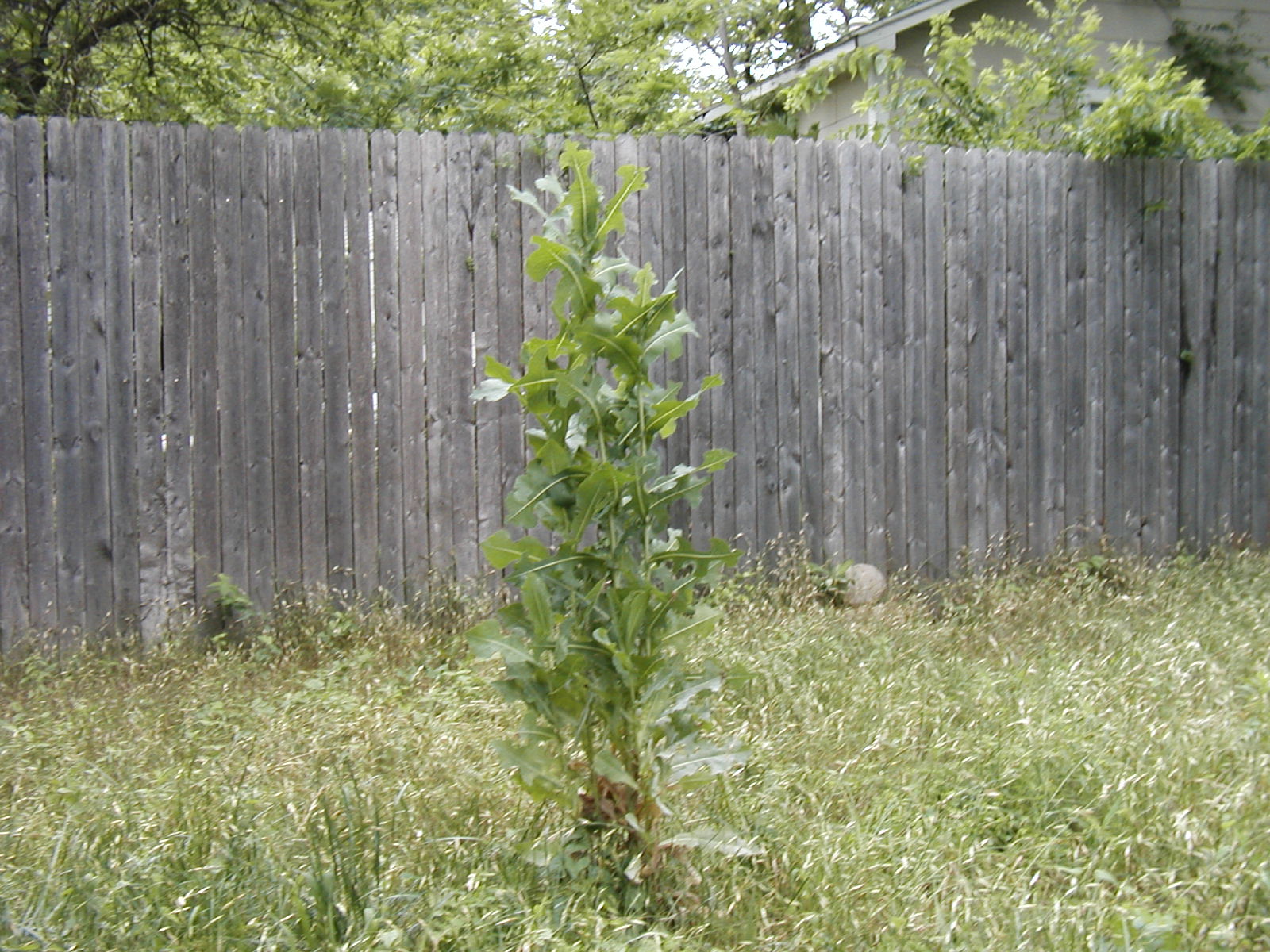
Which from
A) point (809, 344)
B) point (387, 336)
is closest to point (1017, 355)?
point (809, 344)

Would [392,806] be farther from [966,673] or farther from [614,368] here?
[966,673]

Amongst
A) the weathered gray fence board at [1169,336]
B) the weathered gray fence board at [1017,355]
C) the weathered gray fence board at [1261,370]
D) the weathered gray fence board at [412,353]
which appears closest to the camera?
the weathered gray fence board at [412,353]

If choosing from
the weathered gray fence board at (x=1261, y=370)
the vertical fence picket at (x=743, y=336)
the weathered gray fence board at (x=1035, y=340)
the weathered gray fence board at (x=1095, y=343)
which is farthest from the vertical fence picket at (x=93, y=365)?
the weathered gray fence board at (x=1261, y=370)

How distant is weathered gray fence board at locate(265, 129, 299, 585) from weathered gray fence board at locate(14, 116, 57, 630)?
2.93ft

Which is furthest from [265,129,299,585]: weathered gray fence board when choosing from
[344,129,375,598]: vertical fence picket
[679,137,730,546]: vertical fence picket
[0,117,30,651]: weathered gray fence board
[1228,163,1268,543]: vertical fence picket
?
[1228,163,1268,543]: vertical fence picket

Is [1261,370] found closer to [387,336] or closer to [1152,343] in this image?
[1152,343]

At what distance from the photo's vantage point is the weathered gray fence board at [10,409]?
15.6 feet

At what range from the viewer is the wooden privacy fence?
4.86 m

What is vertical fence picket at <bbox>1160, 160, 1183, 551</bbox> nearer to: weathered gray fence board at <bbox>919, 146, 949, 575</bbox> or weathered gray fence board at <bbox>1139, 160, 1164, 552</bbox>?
weathered gray fence board at <bbox>1139, 160, 1164, 552</bbox>

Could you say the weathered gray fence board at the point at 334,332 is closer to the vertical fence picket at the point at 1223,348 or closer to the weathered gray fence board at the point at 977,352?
the weathered gray fence board at the point at 977,352

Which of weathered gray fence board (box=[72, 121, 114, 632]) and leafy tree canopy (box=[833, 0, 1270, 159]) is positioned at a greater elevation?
leafy tree canopy (box=[833, 0, 1270, 159])

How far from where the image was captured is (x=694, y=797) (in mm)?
3160

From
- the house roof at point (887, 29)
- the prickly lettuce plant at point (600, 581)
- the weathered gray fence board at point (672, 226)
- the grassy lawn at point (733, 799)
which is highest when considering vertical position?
the house roof at point (887, 29)

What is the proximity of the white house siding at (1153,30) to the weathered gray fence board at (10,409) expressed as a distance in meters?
7.43
